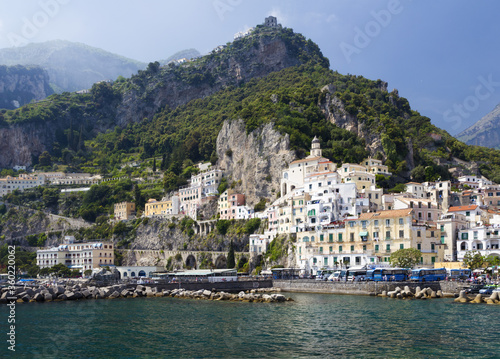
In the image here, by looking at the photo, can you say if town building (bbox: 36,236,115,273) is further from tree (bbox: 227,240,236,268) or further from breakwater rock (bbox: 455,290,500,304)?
breakwater rock (bbox: 455,290,500,304)

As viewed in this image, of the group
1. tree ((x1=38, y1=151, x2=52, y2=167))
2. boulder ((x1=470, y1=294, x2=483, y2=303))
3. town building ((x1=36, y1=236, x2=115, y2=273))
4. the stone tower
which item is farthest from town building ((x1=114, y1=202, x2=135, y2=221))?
boulder ((x1=470, y1=294, x2=483, y2=303))

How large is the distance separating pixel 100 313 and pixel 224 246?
1749 inches

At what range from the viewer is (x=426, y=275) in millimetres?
55969

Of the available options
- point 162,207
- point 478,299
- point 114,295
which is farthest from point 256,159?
point 478,299

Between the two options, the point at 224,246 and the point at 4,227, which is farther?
the point at 4,227

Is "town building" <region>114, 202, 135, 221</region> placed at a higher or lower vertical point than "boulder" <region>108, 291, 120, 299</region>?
higher

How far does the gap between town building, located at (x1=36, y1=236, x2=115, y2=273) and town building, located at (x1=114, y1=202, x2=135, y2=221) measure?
14963mm

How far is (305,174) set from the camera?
3457 inches

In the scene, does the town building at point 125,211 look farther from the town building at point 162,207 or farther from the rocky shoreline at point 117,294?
the rocky shoreline at point 117,294

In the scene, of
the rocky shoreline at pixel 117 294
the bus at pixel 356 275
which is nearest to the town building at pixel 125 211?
the rocky shoreline at pixel 117 294

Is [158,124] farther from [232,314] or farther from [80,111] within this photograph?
[232,314]

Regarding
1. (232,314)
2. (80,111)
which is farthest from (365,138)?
(80,111)

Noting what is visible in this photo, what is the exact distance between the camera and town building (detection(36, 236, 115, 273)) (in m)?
97.4

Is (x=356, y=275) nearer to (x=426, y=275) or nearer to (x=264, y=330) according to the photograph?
(x=426, y=275)
